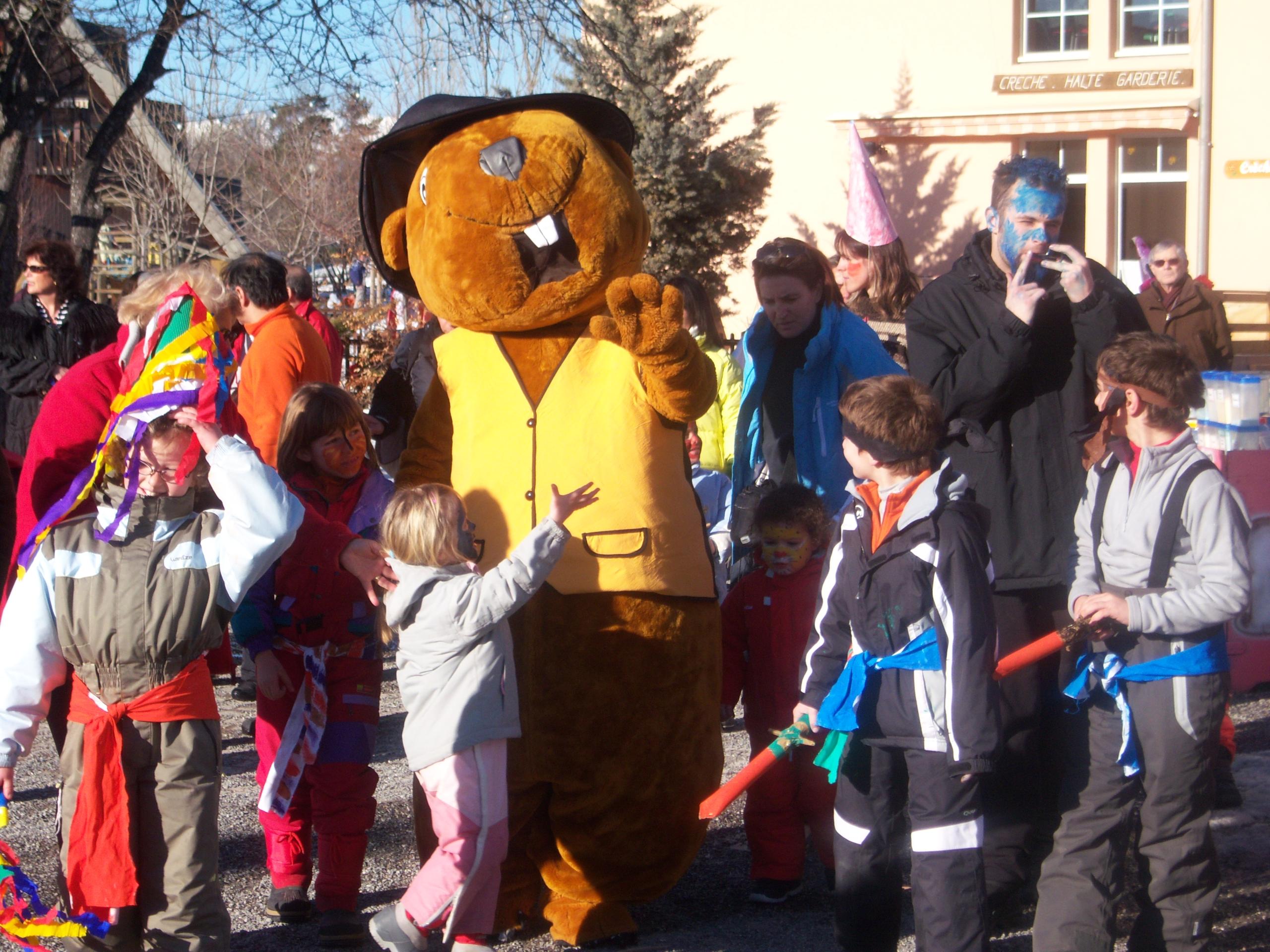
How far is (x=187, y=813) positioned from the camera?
2.99 meters

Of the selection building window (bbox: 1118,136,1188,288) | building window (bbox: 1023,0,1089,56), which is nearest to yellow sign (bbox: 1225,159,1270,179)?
building window (bbox: 1118,136,1188,288)

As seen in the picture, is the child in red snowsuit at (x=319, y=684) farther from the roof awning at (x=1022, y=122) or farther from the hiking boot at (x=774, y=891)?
the roof awning at (x=1022, y=122)

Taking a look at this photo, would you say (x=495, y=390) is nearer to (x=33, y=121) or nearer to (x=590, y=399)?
(x=590, y=399)

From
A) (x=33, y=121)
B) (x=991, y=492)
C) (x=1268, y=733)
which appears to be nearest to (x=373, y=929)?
(x=991, y=492)

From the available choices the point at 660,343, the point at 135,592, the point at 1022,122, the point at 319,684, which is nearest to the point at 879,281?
the point at 660,343

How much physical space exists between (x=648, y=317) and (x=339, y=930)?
1.89m

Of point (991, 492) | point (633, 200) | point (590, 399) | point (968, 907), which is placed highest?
point (633, 200)

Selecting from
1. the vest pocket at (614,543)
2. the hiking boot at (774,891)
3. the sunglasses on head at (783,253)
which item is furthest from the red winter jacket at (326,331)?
the hiking boot at (774,891)

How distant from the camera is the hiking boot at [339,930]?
11.7ft

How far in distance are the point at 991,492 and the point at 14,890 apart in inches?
102

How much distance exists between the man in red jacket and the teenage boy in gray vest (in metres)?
3.66

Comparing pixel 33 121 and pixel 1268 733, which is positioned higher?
pixel 33 121

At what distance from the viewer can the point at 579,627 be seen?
11.4 ft

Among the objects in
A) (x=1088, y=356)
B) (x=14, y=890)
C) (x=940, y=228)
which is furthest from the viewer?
(x=940, y=228)
